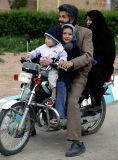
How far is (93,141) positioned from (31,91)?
1273mm

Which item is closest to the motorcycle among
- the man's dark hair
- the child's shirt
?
the child's shirt

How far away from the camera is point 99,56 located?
559 centimetres

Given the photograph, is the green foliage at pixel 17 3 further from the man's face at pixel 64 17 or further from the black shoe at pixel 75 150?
the black shoe at pixel 75 150

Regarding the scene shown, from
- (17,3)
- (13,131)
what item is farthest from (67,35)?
(17,3)

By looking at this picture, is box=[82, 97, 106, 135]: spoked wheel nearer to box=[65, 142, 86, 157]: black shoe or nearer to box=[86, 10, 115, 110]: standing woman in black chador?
box=[86, 10, 115, 110]: standing woman in black chador

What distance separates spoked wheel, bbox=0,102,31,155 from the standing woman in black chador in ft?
3.16

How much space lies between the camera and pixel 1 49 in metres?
11.9

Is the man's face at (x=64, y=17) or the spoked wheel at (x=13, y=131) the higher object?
the man's face at (x=64, y=17)

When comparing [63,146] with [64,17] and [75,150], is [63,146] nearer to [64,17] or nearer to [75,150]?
[75,150]

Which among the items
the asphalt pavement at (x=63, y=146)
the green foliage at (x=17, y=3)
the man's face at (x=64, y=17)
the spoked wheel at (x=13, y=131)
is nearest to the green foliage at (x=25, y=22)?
the asphalt pavement at (x=63, y=146)

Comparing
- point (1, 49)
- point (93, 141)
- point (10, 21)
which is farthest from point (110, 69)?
point (10, 21)

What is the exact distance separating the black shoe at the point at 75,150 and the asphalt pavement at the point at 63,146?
0.16 ft

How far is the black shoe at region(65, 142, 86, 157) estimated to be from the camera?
498cm

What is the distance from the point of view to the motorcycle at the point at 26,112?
476 centimetres
